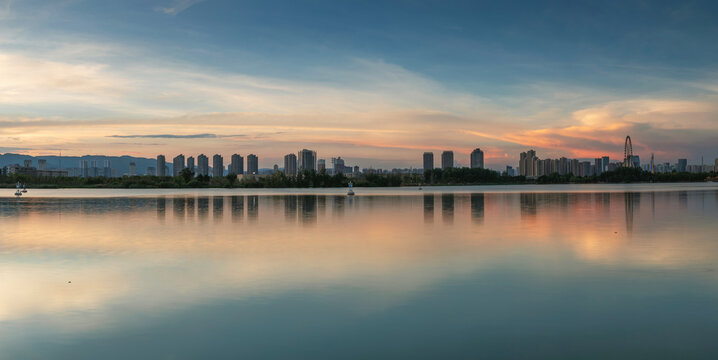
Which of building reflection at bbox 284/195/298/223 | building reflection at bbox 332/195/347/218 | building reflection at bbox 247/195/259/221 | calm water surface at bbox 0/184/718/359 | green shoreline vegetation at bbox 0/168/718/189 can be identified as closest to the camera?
calm water surface at bbox 0/184/718/359

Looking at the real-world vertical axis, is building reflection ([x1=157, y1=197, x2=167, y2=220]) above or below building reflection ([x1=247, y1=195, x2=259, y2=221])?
above

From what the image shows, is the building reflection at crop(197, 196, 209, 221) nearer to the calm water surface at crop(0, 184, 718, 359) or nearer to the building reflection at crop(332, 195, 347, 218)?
the building reflection at crop(332, 195, 347, 218)

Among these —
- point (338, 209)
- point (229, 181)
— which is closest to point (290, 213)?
point (338, 209)

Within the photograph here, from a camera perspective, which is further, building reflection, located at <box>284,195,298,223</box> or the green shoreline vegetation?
the green shoreline vegetation

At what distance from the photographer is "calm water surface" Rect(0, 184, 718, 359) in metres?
6.03

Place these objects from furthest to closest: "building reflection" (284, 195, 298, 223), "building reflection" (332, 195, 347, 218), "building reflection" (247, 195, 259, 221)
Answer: "building reflection" (332, 195, 347, 218) < "building reflection" (247, 195, 259, 221) < "building reflection" (284, 195, 298, 223)

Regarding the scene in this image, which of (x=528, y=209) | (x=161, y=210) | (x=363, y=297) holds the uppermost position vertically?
(x=161, y=210)

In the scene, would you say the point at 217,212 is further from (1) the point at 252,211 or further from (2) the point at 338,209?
(2) the point at 338,209

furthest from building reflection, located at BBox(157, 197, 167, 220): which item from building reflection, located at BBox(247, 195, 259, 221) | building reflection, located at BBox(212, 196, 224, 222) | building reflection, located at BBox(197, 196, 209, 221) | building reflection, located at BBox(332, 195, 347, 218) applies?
building reflection, located at BBox(332, 195, 347, 218)

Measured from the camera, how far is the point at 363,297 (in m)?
8.36

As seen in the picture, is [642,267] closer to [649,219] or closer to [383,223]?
[383,223]

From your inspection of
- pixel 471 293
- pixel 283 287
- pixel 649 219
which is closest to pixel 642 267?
pixel 471 293

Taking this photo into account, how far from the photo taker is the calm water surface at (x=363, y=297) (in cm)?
603

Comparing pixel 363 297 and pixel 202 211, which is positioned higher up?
pixel 202 211
